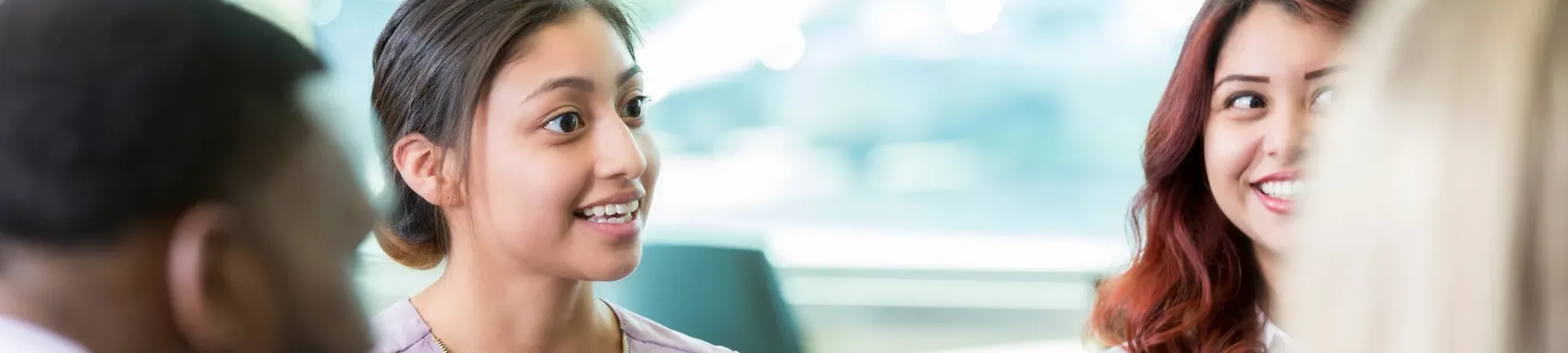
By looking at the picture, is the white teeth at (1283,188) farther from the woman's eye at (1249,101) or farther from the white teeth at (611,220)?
the white teeth at (611,220)

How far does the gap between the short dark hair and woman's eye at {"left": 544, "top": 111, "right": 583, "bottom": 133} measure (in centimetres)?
64

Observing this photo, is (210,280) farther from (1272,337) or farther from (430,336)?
(1272,337)

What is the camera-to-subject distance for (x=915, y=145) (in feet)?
14.8

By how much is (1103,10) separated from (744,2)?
119 cm

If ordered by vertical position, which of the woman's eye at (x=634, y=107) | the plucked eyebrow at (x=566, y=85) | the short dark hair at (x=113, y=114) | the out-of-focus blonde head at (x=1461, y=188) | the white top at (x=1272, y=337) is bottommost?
the out-of-focus blonde head at (x=1461, y=188)

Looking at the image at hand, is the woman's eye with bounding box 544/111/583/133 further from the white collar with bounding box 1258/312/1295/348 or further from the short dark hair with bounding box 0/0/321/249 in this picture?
the white collar with bounding box 1258/312/1295/348

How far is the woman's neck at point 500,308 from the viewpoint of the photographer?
144cm

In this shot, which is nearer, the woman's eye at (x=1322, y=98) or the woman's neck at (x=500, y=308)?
the woman's eye at (x=1322, y=98)

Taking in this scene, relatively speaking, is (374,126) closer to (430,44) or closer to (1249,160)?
(430,44)

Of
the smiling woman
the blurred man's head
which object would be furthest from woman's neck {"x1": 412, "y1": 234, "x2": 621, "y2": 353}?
the blurred man's head

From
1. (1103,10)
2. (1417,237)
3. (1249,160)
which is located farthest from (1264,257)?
(1103,10)

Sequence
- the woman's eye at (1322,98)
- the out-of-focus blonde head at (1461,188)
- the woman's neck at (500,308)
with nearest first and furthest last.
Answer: the out-of-focus blonde head at (1461,188), the woman's eye at (1322,98), the woman's neck at (500,308)

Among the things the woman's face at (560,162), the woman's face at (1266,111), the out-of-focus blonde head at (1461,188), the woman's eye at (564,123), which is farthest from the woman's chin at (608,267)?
the out-of-focus blonde head at (1461,188)

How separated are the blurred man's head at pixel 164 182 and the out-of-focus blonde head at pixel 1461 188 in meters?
0.63
